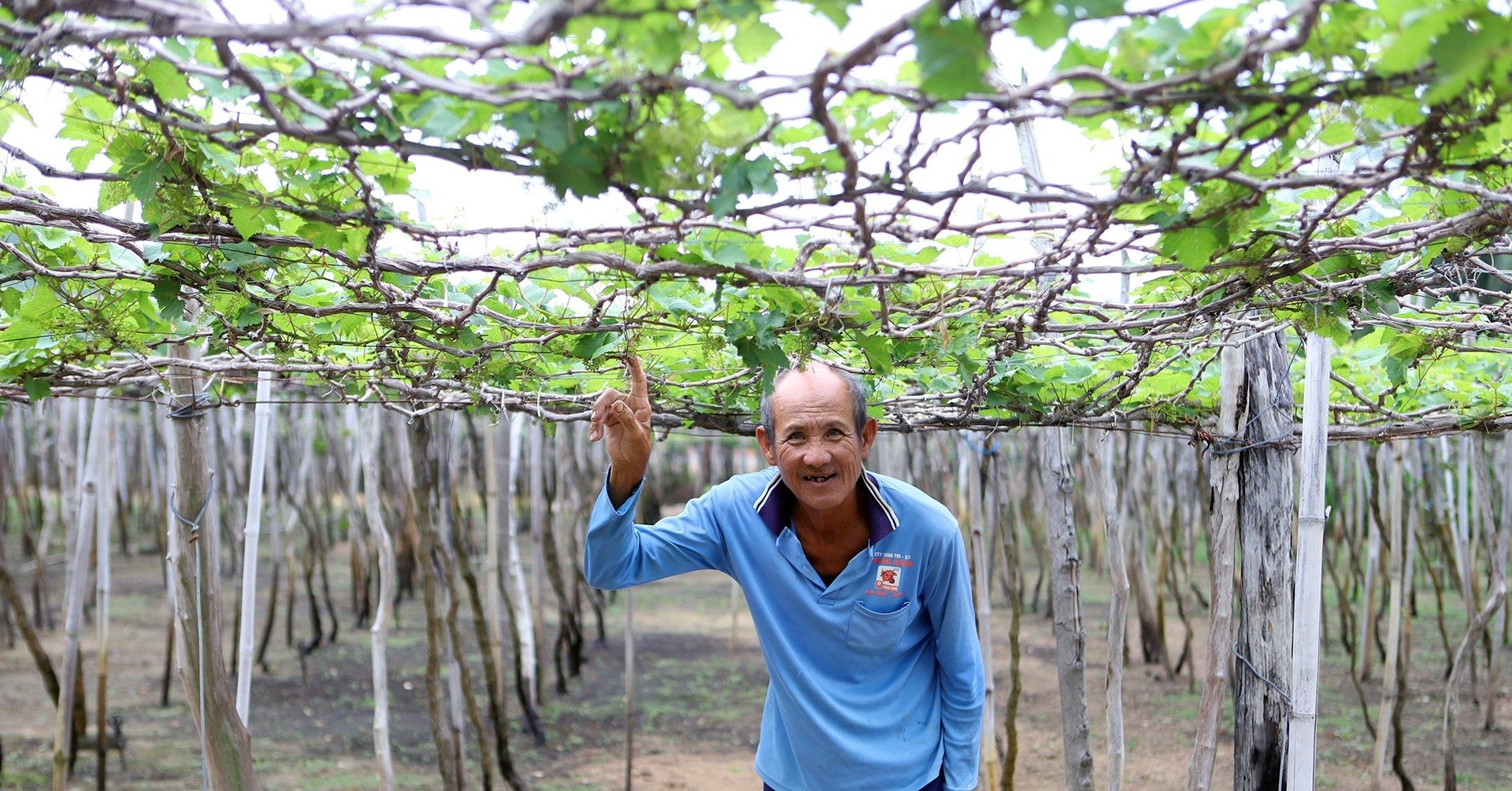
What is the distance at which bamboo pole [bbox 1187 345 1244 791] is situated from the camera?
301 cm

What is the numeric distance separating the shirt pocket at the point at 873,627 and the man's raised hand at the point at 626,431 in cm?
59

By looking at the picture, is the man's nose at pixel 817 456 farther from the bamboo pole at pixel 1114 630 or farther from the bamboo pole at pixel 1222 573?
the bamboo pole at pixel 1114 630

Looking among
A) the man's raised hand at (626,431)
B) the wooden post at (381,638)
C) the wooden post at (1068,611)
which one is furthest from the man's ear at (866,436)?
the wooden post at (381,638)

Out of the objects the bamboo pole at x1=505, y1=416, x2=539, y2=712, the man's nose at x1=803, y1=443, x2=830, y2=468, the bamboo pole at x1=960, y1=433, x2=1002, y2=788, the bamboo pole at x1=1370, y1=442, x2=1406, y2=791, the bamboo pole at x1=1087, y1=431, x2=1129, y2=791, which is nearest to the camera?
the man's nose at x1=803, y1=443, x2=830, y2=468

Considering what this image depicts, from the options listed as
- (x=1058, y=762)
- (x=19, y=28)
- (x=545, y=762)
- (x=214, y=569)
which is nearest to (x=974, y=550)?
(x=1058, y=762)

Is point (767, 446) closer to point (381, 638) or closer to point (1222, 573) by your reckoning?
point (1222, 573)

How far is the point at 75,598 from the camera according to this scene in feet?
16.4

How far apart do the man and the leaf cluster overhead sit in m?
0.28

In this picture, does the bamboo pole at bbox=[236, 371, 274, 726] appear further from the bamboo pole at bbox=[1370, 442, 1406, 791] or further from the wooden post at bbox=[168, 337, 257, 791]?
the bamboo pole at bbox=[1370, 442, 1406, 791]

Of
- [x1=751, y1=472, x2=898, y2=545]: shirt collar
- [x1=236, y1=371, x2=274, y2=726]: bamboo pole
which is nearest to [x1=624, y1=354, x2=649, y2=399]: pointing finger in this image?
[x1=751, y1=472, x2=898, y2=545]: shirt collar

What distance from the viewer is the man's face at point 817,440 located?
2316mm

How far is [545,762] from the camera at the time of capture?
249 inches

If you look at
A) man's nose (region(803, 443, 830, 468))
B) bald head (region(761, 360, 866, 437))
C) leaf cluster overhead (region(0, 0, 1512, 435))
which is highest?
leaf cluster overhead (region(0, 0, 1512, 435))

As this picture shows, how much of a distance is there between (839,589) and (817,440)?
0.34m
